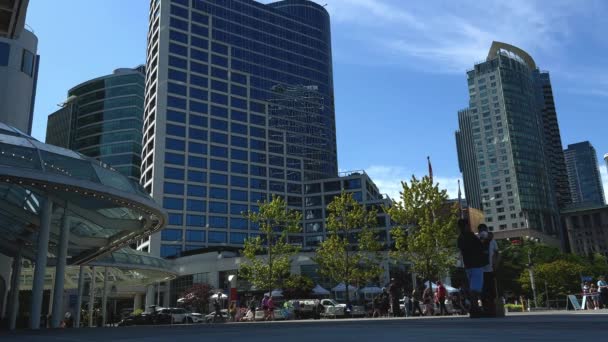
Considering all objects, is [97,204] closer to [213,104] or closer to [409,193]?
[409,193]

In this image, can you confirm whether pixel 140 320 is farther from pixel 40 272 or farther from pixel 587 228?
pixel 587 228

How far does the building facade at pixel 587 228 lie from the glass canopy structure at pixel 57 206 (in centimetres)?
15117

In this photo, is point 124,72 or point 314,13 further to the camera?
point 314,13

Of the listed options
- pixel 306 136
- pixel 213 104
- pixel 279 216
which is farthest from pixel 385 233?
pixel 279 216

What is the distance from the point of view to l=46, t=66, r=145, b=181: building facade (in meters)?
112

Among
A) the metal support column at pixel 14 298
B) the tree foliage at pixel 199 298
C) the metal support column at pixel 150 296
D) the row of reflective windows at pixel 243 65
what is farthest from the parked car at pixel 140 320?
the row of reflective windows at pixel 243 65

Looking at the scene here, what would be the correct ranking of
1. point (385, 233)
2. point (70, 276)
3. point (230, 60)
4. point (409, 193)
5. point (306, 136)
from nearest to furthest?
point (409, 193) → point (70, 276) → point (385, 233) → point (230, 60) → point (306, 136)

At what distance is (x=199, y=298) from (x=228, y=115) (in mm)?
53047

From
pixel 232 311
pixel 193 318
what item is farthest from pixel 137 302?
pixel 232 311

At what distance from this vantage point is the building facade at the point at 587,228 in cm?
14638

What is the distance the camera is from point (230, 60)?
106938 mm

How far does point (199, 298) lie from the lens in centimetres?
5597

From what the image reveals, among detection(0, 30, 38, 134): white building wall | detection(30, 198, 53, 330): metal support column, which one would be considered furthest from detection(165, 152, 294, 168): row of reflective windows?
detection(30, 198, 53, 330): metal support column

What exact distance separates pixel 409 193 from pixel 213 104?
7243 cm
